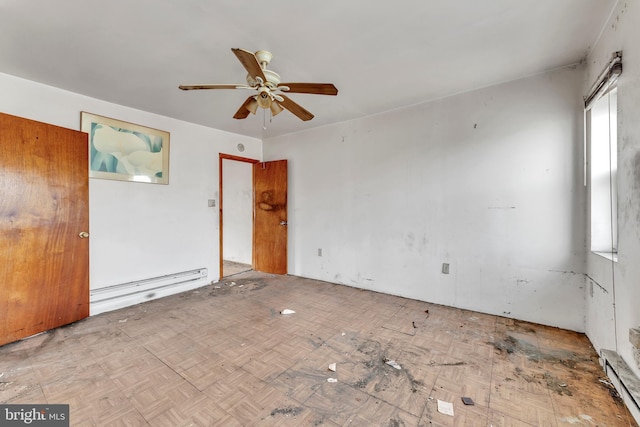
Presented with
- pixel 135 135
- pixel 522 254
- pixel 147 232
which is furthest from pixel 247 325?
pixel 522 254

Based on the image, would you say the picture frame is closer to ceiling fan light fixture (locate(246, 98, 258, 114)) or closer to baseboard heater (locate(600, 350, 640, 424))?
ceiling fan light fixture (locate(246, 98, 258, 114))

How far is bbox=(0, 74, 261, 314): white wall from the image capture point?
2873 millimetres

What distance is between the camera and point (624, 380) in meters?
1.60

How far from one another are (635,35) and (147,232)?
16.3 ft

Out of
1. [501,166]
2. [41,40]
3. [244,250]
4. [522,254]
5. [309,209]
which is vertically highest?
[41,40]

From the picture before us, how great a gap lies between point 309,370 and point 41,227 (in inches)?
117

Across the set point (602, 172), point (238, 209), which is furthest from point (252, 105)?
point (238, 209)

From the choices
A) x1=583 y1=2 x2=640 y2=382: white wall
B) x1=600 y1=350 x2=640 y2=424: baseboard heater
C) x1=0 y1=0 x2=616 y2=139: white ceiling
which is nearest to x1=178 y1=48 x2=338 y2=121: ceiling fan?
x1=0 y1=0 x2=616 y2=139: white ceiling

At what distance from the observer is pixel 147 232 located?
3645 mm

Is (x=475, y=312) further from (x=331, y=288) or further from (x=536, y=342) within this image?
(x=331, y=288)
